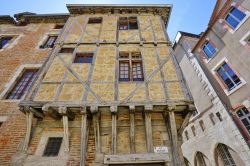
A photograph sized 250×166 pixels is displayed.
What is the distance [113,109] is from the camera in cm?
466

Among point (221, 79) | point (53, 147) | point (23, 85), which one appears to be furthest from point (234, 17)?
point (23, 85)

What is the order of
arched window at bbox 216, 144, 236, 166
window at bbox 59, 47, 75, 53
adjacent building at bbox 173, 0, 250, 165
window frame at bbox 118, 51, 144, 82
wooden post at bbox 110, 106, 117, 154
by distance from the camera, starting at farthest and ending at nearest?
arched window at bbox 216, 144, 236, 166 → adjacent building at bbox 173, 0, 250, 165 → window at bbox 59, 47, 75, 53 → window frame at bbox 118, 51, 144, 82 → wooden post at bbox 110, 106, 117, 154

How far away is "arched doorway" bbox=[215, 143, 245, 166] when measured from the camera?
895 cm

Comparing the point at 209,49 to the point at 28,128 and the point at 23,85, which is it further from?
the point at 28,128

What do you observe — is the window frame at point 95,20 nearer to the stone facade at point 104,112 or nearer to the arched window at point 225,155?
the stone facade at point 104,112

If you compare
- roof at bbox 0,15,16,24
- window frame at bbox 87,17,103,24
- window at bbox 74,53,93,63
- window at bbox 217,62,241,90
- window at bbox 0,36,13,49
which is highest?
roof at bbox 0,15,16,24

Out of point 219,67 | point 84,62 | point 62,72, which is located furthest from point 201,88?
point 62,72

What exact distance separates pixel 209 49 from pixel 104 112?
36.7ft

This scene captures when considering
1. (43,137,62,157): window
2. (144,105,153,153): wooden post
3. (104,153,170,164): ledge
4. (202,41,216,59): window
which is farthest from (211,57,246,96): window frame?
(43,137,62,157): window

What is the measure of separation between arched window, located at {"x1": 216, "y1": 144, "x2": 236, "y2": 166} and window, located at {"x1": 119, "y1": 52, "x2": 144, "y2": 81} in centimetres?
831

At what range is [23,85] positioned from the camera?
7.09 meters

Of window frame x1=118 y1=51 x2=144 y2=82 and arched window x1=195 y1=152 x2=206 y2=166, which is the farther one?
arched window x1=195 y1=152 x2=206 y2=166

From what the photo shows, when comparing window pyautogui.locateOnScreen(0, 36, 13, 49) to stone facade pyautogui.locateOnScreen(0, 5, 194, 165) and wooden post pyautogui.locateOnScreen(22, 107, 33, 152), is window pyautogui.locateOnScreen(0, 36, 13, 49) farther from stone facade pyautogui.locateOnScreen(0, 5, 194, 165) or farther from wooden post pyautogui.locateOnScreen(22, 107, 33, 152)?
wooden post pyautogui.locateOnScreen(22, 107, 33, 152)

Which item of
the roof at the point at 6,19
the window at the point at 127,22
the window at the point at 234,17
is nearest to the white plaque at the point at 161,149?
the window at the point at 127,22
